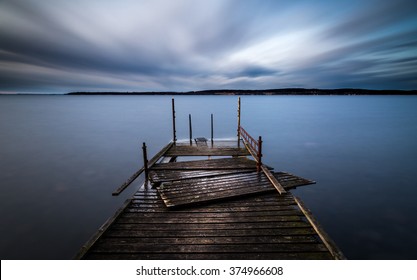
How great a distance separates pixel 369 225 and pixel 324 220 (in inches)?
63.4

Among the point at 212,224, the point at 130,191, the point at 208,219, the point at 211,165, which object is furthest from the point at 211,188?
the point at 130,191

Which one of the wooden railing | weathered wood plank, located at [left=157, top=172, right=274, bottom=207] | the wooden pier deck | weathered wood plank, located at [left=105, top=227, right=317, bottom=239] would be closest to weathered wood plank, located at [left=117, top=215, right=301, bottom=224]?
the wooden pier deck

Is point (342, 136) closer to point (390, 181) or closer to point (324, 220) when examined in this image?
point (390, 181)

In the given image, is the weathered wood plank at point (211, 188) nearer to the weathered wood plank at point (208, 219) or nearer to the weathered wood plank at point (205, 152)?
the weathered wood plank at point (208, 219)

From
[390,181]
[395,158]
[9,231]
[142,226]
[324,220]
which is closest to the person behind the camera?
[142,226]

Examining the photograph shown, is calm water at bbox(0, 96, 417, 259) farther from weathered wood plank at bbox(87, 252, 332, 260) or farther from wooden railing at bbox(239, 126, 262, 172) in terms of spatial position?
weathered wood plank at bbox(87, 252, 332, 260)

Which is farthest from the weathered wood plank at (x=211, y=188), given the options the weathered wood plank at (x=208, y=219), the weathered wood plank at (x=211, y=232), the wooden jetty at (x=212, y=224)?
the weathered wood plank at (x=211, y=232)

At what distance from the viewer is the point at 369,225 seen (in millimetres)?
8766

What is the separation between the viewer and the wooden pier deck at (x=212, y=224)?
4984 millimetres

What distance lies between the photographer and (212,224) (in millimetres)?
6047

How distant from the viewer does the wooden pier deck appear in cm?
498

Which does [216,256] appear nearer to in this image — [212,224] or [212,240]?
[212,240]

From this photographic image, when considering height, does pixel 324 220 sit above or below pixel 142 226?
below
